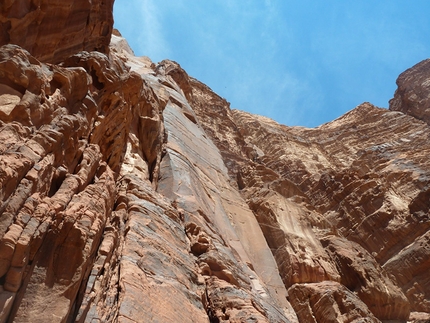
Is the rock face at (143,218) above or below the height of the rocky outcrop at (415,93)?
below

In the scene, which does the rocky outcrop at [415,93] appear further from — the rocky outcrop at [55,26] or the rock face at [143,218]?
the rocky outcrop at [55,26]

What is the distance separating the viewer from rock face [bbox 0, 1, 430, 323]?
562 centimetres

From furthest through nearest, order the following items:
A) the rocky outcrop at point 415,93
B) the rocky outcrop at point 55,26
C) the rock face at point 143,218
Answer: the rocky outcrop at point 415,93, the rocky outcrop at point 55,26, the rock face at point 143,218

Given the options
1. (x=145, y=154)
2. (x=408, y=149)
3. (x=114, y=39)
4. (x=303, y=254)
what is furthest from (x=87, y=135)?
(x=408, y=149)

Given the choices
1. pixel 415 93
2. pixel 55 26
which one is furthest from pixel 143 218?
pixel 415 93

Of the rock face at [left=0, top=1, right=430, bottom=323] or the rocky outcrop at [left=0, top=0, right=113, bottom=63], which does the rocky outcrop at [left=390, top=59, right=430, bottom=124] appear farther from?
the rocky outcrop at [left=0, top=0, right=113, bottom=63]

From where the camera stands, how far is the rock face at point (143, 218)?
18.4ft

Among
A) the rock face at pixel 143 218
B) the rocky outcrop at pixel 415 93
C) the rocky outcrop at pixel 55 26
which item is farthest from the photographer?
the rocky outcrop at pixel 415 93

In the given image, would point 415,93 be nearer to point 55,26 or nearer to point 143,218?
point 55,26

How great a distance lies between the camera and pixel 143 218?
27.7 feet

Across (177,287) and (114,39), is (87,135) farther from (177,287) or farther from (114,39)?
(114,39)

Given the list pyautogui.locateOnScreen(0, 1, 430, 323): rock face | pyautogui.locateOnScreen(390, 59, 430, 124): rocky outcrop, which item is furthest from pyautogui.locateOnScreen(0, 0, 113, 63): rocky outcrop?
pyautogui.locateOnScreen(390, 59, 430, 124): rocky outcrop

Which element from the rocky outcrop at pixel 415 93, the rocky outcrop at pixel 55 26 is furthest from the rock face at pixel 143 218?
the rocky outcrop at pixel 415 93

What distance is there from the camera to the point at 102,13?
14.5 m
